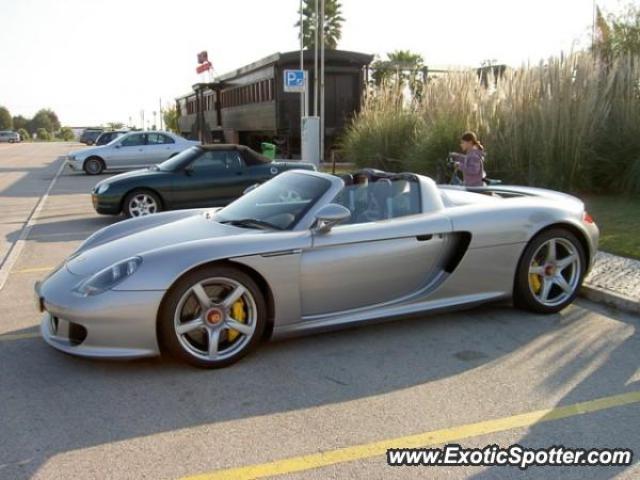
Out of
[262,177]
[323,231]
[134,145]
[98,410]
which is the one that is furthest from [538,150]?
[134,145]

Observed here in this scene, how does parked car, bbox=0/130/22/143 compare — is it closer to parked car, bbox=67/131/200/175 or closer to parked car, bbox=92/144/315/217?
parked car, bbox=67/131/200/175

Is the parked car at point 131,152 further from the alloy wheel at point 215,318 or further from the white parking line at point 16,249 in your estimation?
the alloy wheel at point 215,318

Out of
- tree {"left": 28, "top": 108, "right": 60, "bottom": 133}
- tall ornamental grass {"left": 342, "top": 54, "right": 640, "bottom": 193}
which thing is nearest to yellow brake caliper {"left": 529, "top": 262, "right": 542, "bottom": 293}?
tall ornamental grass {"left": 342, "top": 54, "right": 640, "bottom": 193}

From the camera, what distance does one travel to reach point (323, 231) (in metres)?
4.26

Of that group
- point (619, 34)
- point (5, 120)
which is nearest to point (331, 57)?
point (619, 34)

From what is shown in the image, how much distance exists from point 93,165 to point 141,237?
59.2 feet

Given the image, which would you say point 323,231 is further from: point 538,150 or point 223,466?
point 538,150

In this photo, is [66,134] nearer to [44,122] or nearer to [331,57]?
[44,122]

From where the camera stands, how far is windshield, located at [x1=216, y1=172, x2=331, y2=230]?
446 cm

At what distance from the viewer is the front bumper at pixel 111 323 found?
371 cm

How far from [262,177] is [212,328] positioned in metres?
7.01

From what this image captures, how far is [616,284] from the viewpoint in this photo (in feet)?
18.3

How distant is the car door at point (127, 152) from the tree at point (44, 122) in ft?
475

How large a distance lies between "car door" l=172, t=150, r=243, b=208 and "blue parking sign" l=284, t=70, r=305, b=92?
771 cm
